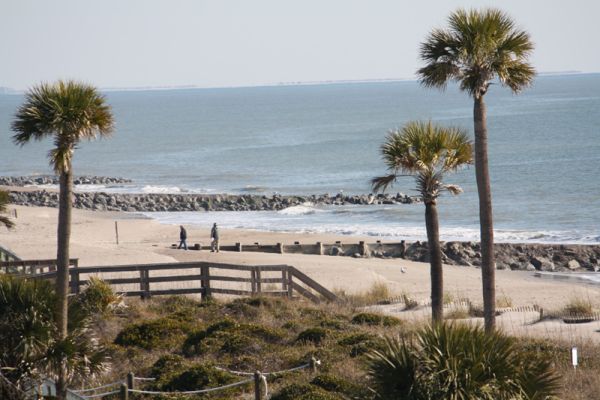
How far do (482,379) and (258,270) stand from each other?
42.1 feet

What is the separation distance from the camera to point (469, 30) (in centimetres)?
1655

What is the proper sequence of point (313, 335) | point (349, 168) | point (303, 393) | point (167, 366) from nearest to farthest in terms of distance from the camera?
point (303, 393), point (167, 366), point (313, 335), point (349, 168)

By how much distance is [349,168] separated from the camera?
90.9m

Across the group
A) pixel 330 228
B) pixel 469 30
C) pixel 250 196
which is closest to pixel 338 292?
pixel 469 30

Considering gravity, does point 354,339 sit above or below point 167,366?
above

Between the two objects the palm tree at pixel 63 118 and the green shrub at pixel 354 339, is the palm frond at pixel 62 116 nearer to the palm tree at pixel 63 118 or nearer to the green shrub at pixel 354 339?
the palm tree at pixel 63 118

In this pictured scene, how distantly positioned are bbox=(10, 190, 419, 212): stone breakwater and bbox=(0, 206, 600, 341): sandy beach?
9114 mm

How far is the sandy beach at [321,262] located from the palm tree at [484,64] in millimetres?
2664

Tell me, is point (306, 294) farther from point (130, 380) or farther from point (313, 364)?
point (130, 380)

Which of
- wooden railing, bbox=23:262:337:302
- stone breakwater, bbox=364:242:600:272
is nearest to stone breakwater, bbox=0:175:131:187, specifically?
stone breakwater, bbox=364:242:600:272

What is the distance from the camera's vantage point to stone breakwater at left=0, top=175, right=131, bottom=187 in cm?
8294

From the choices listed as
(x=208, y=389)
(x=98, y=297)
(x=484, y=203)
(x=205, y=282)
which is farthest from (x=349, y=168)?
(x=208, y=389)

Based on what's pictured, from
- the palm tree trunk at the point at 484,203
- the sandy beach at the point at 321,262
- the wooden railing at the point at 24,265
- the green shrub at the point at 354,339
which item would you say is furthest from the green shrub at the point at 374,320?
the wooden railing at the point at 24,265

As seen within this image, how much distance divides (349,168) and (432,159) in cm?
7297
